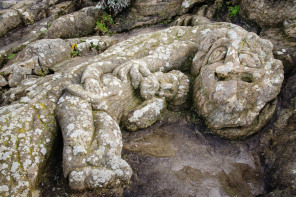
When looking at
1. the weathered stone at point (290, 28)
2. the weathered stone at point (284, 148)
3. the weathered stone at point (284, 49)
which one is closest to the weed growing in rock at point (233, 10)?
the weathered stone at point (284, 49)

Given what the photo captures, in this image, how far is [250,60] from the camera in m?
4.66

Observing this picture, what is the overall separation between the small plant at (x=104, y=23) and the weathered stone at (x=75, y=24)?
18 centimetres

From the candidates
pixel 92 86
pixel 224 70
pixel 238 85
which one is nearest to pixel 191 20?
pixel 224 70

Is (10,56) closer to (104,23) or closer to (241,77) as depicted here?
(104,23)

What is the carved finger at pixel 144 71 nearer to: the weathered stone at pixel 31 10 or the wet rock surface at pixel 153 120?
the wet rock surface at pixel 153 120

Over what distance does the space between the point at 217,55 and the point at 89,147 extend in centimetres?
340

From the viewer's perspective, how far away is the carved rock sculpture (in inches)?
145

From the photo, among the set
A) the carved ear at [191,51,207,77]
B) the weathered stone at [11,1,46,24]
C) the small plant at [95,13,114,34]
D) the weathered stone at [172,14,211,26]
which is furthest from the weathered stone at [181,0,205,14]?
the weathered stone at [11,1,46,24]

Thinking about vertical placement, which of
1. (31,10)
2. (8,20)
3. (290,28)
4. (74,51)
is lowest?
(74,51)

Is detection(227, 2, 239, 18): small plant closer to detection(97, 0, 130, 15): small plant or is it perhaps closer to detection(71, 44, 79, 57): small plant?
detection(97, 0, 130, 15): small plant

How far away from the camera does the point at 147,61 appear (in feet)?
17.3

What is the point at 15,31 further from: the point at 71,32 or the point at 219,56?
the point at 219,56

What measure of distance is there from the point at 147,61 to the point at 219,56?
1667mm

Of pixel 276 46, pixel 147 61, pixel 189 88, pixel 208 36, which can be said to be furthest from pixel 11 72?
pixel 276 46
